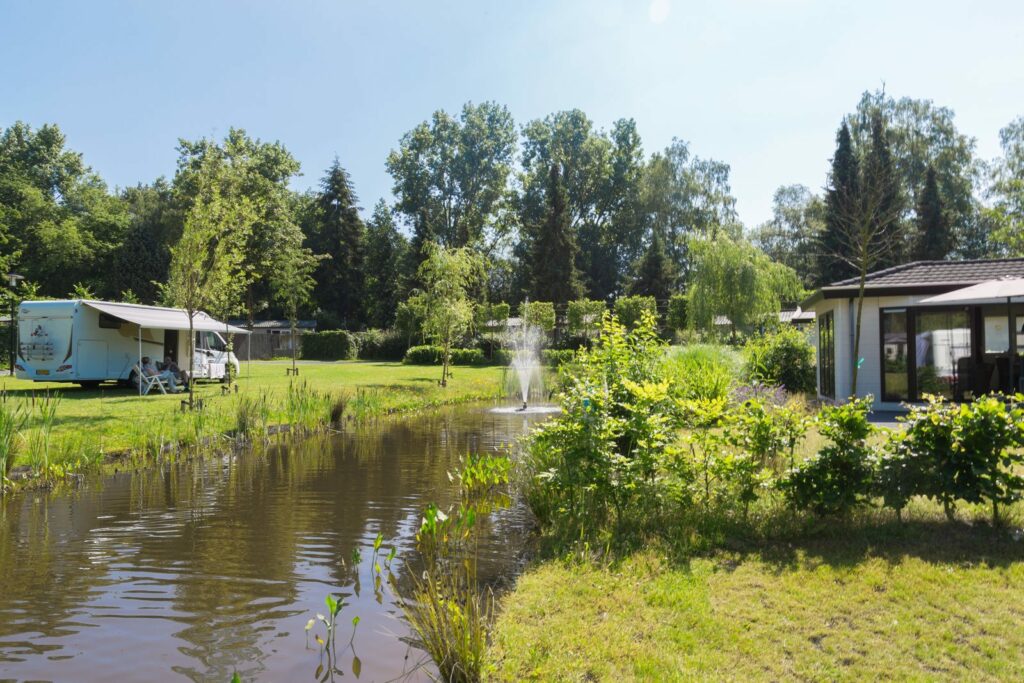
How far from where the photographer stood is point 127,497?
27.0 ft

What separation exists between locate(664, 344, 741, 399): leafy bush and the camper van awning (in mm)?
12544

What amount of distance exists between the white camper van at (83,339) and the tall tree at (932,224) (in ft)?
132

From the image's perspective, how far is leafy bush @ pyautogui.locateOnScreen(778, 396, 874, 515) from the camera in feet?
17.5

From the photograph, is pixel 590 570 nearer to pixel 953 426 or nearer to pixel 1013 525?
pixel 953 426

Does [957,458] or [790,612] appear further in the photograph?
[957,458]

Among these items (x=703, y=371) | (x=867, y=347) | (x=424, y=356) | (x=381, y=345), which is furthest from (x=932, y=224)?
(x=703, y=371)

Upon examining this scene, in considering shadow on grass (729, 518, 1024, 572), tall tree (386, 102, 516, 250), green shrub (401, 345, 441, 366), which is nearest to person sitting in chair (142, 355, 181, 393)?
shadow on grass (729, 518, 1024, 572)

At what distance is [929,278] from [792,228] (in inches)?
→ 1874

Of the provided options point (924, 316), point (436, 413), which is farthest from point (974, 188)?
point (436, 413)

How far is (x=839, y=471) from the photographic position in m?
5.40

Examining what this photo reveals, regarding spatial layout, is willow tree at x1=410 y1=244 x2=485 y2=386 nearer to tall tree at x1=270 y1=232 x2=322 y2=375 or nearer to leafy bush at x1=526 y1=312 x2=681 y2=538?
tall tree at x1=270 y1=232 x2=322 y2=375

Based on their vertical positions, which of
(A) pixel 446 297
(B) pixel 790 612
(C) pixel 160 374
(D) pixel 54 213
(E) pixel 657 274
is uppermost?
(D) pixel 54 213

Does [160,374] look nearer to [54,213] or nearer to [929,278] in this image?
[929,278]

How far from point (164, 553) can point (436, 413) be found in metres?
12.1
